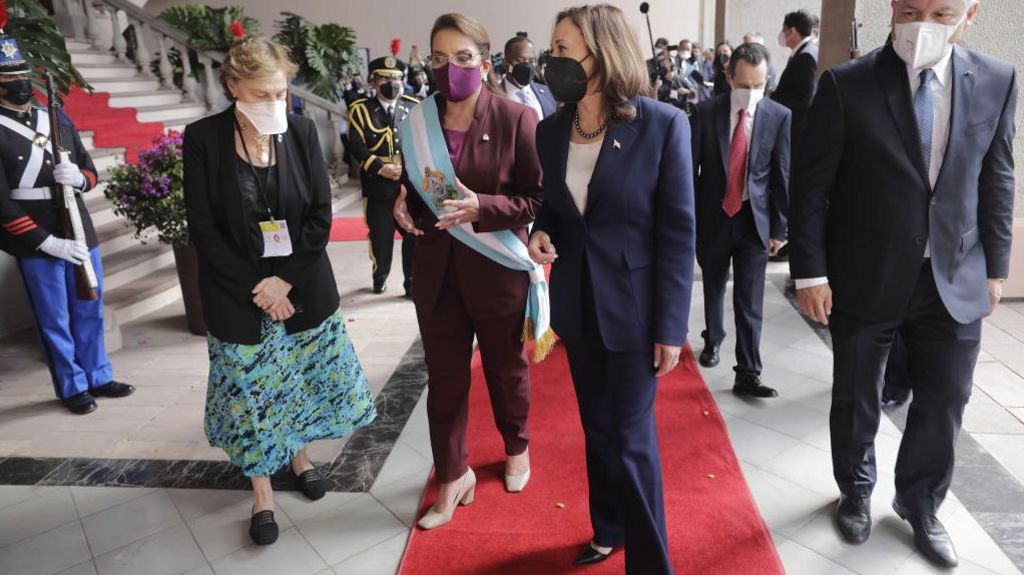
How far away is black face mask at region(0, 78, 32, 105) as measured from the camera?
3422mm

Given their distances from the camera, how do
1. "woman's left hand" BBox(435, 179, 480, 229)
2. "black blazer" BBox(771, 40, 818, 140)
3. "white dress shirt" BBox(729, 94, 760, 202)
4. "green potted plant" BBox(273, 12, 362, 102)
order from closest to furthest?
1. "woman's left hand" BBox(435, 179, 480, 229)
2. "white dress shirt" BBox(729, 94, 760, 202)
3. "black blazer" BBox(771, 40, 818, 140)
4. "green potted plant" BBox(273, 12, 362, 102)

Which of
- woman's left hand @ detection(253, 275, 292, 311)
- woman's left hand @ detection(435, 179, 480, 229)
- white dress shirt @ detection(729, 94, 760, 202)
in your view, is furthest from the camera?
white dress shirt @ detection(729, 94, 760, 202)

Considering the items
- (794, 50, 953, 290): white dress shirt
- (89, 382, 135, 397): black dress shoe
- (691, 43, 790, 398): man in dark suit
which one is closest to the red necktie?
(691, 43, 790, 398): man in dark suit

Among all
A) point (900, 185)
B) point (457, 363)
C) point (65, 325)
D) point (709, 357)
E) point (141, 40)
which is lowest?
point (709, 357)

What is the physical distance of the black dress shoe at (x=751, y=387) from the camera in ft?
11.5

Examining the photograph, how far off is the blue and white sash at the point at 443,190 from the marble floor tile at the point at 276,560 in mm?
1059

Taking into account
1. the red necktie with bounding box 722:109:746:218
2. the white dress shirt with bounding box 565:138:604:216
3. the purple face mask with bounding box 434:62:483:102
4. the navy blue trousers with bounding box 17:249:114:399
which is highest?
the purple face mask with bounding box 434:62:483:102

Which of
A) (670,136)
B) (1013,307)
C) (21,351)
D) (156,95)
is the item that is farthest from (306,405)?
(156,95)

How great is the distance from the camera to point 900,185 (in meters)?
2.09

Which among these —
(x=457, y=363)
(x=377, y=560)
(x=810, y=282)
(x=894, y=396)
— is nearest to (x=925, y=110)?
(x=810, y=282)

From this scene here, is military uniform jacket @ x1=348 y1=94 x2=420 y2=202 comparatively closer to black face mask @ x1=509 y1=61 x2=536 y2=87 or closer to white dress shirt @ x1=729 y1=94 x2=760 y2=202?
black face mask @ x1=509 y1=61 x2=536 y2=87

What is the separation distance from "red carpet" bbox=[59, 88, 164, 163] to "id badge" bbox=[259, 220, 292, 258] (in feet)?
18.5

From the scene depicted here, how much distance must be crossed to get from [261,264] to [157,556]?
109 centimetres

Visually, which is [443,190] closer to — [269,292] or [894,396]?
[269,292]
